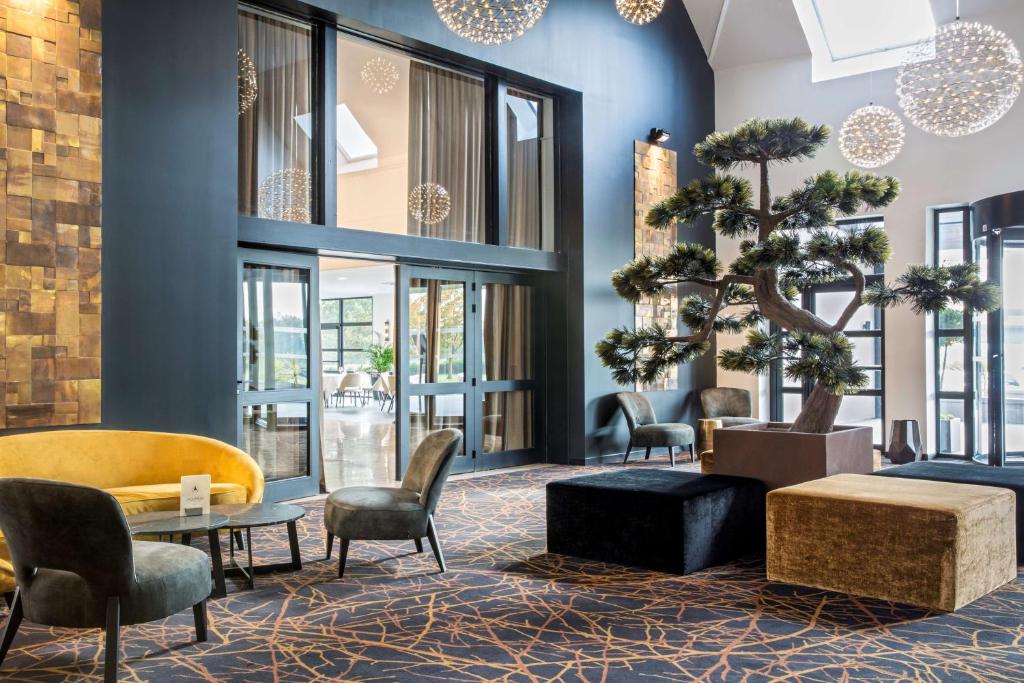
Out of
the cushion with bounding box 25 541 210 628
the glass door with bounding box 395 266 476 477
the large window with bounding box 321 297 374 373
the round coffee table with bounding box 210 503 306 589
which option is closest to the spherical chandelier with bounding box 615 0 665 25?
the glass door with bounding box 395 266 476 477

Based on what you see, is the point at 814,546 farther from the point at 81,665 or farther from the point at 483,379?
the point at 483,379

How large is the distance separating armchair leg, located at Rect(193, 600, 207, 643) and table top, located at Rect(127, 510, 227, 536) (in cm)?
47

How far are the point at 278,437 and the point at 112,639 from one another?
3893mm

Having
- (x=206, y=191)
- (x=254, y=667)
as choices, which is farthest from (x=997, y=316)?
(x=254, y=667)

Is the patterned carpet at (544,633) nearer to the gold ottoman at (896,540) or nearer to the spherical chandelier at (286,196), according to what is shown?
the gold ottoman at (896,540)

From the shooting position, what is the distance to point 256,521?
4551 mm

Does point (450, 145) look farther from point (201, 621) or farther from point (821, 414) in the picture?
point (201, 621)

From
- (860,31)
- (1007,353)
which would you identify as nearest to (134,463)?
(1007,353)

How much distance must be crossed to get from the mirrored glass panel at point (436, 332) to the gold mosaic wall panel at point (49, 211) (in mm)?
3278

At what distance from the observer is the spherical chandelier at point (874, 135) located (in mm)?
8492

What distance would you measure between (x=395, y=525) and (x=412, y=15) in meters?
4.89

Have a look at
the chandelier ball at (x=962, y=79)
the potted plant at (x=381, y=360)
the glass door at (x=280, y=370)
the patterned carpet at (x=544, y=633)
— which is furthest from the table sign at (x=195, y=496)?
the potted plant at (x=381, y=360)

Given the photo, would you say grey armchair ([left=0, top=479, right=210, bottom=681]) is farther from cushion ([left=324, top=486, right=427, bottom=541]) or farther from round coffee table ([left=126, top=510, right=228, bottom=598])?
cushion ([left=324, top=486, right=427, bottom=541])

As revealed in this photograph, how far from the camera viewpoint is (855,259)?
569cm
